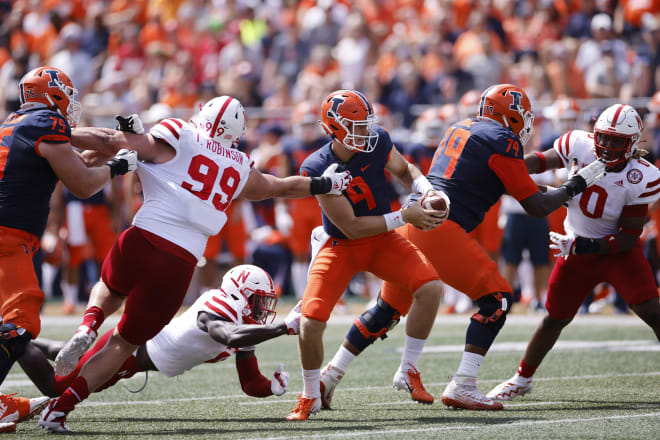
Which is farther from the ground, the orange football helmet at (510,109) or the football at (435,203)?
the orange football helmet at (510,109)

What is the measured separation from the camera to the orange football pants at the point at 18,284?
5098 mm

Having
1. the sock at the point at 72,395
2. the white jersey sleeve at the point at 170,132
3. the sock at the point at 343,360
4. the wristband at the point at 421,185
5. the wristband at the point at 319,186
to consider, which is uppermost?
the white jersey sleeve at the point at 170,132

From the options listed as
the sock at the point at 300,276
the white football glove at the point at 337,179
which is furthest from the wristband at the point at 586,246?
the sock at the point at 300,276

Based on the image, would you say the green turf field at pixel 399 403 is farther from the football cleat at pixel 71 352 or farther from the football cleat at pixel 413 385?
the football cleat at pixel 71 352

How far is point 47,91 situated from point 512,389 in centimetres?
328

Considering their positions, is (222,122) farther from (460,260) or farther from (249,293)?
(460,260)

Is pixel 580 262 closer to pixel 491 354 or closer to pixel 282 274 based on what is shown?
pixel 491 354

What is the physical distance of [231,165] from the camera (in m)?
5.32

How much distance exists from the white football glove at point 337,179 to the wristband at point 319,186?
38 mm

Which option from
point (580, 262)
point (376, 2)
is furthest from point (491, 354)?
point (376, 2)

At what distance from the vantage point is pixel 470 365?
5.72 m

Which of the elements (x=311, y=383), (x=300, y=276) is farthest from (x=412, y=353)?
(x=300, y=276)

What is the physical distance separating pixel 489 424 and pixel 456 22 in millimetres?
10662

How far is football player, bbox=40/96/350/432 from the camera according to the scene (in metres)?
5.10
